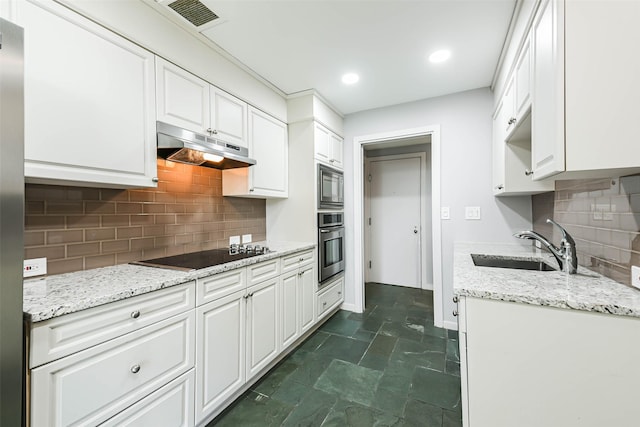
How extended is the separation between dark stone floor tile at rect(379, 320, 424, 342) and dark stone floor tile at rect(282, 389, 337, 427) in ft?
3.49

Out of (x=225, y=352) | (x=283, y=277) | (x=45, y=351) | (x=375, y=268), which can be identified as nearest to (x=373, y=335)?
(x=283, y=277)

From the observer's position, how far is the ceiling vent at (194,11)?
151 centimetres

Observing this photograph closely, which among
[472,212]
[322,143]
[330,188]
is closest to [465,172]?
[472,212]

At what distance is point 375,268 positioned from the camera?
4328 millimetres

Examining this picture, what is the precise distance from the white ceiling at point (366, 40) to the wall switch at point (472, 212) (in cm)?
117

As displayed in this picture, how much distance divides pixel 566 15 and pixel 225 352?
223cm

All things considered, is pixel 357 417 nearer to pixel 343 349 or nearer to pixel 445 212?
pixel 343 349

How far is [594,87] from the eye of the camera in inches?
37.3

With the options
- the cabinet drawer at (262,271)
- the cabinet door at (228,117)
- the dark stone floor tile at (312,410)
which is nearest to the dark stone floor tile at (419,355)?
the dark stone floor tile at (312,410)

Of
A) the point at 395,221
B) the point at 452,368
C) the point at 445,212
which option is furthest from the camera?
the point at 395,221

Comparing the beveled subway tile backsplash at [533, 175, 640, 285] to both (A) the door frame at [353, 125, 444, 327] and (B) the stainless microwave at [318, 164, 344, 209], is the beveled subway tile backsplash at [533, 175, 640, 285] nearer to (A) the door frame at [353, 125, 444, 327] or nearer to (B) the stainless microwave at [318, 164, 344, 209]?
(A) the door frame at [353, 125, 444, 327]

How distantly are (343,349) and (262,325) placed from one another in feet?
2.79

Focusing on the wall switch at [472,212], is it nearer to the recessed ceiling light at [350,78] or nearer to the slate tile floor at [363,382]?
the slate tile floor at [363,382]

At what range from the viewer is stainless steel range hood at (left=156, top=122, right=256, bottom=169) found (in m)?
1.57
